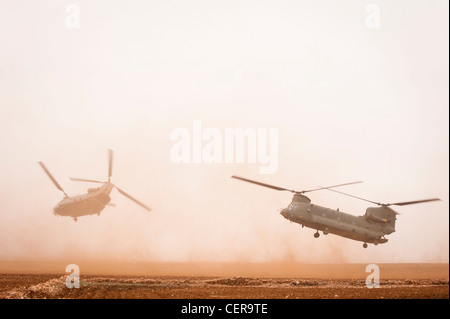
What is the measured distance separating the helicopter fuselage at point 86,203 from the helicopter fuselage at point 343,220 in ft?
85.1

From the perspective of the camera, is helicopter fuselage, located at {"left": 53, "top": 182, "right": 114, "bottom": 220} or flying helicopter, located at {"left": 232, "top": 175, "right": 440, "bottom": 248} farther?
helicopter fuselage, located at {"left": 53, "top": 182, "right": 114, "bottom": 220}

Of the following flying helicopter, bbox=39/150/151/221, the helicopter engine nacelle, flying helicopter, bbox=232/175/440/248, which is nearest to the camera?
flying helicopter, bbox=232/175/440/248

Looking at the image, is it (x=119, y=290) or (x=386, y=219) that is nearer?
(x=119, y=290)

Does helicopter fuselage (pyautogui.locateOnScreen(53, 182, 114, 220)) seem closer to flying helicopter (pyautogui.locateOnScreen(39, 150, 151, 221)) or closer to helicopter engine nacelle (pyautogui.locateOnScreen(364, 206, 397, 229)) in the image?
flying helicopter (pyautogui.locateOnScreen(39, 150, 151, 221))

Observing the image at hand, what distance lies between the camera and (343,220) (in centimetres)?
4862

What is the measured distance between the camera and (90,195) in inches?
2363

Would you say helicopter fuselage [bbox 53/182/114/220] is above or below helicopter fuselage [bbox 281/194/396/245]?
above

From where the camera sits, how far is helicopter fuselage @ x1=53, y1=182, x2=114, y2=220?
59906 mm

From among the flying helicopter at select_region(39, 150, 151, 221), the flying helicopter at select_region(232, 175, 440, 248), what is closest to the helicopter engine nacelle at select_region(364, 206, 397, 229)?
the flying helicopter at select_region(232, 175, 440, 248)

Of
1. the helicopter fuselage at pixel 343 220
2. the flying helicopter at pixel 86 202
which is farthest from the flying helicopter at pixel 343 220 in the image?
the flying helicopter at pixel 86 202
